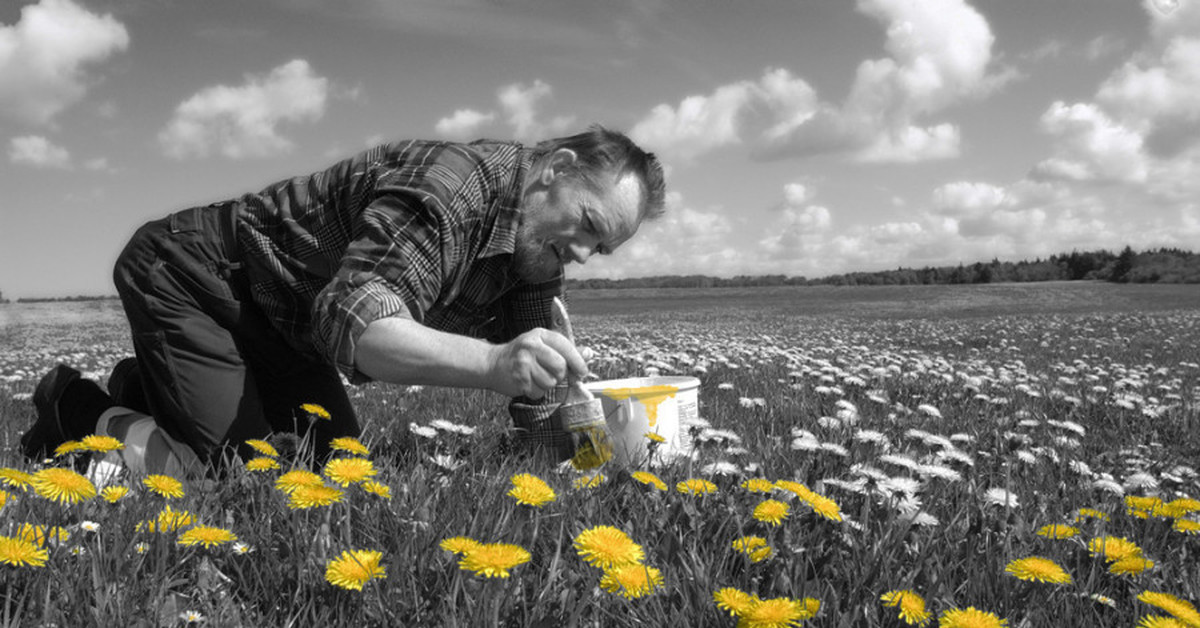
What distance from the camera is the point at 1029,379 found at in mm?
6910

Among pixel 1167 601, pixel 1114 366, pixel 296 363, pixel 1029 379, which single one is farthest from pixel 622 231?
pixel 1114 366

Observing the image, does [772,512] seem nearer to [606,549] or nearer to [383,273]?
[606,549]

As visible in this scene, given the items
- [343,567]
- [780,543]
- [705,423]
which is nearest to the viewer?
[343,567]

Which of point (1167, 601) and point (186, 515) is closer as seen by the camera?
point (1167, 601)

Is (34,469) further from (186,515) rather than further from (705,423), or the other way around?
(705,423)

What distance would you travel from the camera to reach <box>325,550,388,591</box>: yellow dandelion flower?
5.12 feet

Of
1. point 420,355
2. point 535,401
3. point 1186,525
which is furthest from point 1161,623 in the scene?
point 535,401

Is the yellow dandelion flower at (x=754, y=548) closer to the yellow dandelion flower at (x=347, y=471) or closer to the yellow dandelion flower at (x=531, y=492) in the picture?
the yellow dandelion flower at (x=531, y=492)

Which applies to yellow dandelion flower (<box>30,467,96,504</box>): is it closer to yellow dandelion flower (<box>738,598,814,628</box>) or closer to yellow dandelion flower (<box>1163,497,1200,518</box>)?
yellow dandelion flower (<box>738,598,814,628</box>)

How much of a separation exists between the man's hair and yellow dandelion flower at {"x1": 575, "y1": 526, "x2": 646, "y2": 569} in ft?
4.80

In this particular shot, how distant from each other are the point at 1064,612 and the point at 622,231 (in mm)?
1745

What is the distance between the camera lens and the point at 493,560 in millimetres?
1519

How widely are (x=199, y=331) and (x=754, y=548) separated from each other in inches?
92.5

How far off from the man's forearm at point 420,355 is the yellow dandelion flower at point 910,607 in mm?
1101
